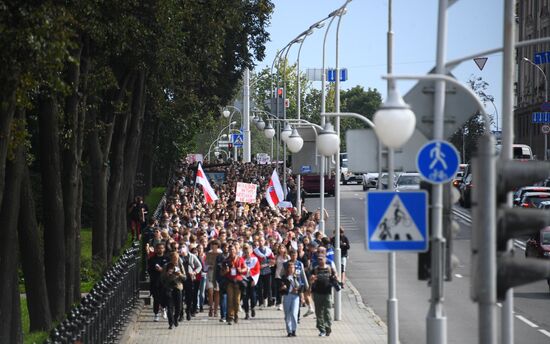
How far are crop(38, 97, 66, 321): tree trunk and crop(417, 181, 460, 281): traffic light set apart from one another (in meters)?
13.3

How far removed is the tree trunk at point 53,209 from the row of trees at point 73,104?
2 cm

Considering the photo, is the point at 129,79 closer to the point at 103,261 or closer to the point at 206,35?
the point at 206,35

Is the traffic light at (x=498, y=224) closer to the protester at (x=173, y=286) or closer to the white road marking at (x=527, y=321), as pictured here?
the protester at (x=173, y=286)

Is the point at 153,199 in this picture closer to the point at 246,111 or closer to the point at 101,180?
the point at 246,111

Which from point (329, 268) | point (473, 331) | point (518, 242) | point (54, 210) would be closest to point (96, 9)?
point (54, 210)

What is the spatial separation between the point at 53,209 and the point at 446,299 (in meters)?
10.3

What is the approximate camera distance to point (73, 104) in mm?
28391

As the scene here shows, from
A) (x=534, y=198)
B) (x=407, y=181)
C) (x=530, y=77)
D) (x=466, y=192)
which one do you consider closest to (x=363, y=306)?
(x=534, y=198)

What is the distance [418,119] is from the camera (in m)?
14.6

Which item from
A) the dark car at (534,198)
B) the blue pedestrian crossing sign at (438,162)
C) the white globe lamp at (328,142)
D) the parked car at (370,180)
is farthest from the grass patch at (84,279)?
the parked car at (370,180)

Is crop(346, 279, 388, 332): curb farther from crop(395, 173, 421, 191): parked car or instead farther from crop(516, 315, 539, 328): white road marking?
crop(395, 173, 421, 191): parked car

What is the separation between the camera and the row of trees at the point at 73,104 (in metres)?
19.2

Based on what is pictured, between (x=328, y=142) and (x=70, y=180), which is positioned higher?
(x=328, y=142)

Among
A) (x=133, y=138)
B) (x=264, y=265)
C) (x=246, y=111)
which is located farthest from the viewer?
(x=246, y=111)
